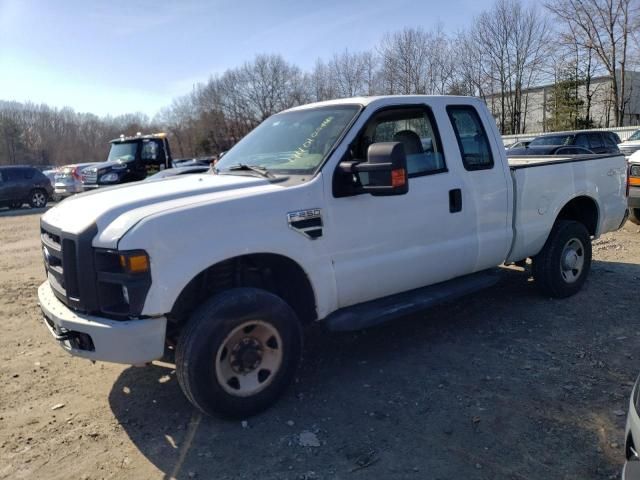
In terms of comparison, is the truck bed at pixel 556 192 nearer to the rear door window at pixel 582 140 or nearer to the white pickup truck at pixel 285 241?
the white pickup truck at pixel 285 241

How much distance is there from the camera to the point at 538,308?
18.0ft

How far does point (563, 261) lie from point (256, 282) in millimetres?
3525

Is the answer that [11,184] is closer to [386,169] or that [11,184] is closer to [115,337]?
[115,337]

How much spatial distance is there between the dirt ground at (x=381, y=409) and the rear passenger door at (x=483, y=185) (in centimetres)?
79

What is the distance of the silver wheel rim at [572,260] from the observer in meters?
5.67

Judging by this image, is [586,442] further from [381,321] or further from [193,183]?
[193,183]

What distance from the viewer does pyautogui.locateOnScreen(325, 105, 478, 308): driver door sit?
384cm

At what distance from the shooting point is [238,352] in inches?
135

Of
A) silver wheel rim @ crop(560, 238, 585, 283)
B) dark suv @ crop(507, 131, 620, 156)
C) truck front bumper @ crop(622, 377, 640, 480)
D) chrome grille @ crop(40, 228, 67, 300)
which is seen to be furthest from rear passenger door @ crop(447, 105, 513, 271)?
dark suv @ crop(507, 131, 620, 156)

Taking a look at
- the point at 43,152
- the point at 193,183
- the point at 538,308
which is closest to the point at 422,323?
the point at 538,308

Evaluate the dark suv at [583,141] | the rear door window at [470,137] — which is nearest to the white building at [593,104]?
the dark suv at [583,141]

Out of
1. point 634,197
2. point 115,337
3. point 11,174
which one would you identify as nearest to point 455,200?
point 115,337

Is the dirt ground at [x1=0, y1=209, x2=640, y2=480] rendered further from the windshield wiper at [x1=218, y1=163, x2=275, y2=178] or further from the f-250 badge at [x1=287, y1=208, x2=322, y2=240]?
the windshield wiper at [x1=218, y1=163, x2=275, y2=178]

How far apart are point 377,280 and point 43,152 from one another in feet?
264
